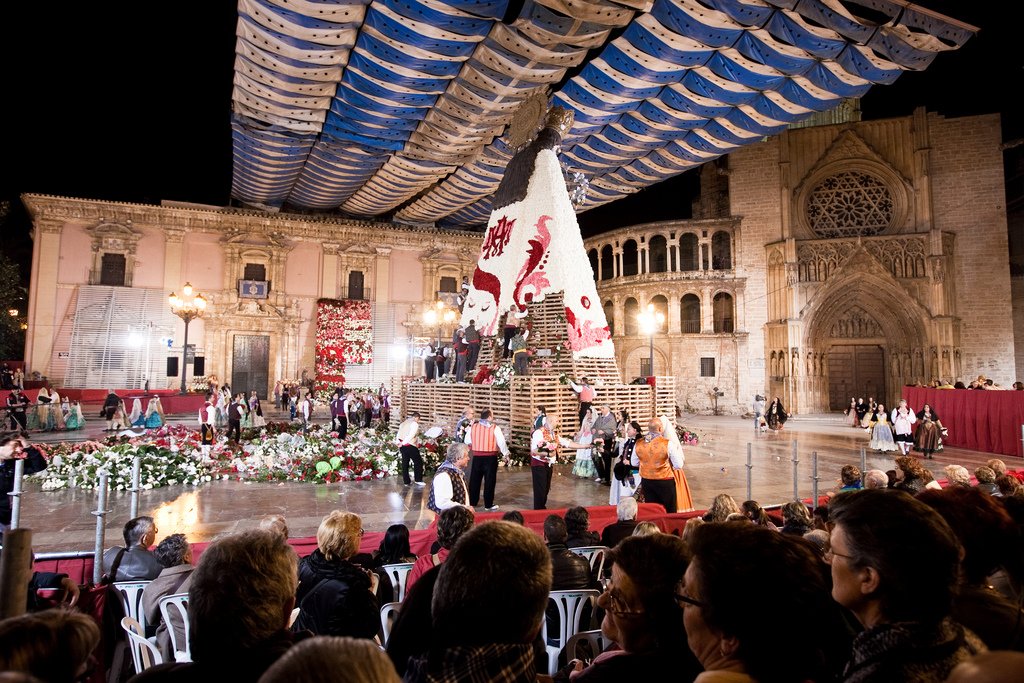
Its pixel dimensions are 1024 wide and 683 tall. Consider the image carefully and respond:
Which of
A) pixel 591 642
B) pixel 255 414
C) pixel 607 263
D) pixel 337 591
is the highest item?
pixel 607 263

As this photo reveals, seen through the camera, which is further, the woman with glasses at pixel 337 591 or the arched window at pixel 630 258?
the arched window at pixel 630 258

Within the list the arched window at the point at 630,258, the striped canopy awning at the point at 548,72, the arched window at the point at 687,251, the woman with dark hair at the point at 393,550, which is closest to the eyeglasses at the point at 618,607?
the woman with dark hair at the point at 393,550

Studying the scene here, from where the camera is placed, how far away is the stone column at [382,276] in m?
26.6

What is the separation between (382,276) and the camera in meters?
26.8

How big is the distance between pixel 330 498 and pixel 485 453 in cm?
245

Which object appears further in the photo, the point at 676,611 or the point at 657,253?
the point at 657,253

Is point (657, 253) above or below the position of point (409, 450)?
above

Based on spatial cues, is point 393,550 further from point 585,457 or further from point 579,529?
point 585,457

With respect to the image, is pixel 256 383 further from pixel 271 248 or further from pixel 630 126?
pixel 630 126

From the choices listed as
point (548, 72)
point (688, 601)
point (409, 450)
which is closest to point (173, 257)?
point (548, 72)

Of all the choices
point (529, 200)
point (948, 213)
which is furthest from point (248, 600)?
point (948, 213)

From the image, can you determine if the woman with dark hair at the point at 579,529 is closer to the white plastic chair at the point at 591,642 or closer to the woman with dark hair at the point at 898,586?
the white plastic chair at the point at 591,642

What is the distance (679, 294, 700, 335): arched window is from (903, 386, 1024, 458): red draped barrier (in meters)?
12.8

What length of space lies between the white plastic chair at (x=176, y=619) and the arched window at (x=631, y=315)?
26340 mm
